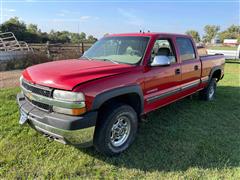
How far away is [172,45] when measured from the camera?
451 cm

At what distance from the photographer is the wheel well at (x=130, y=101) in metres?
3.28

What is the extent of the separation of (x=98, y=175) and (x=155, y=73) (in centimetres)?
187

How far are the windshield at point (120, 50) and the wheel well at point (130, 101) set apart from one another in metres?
0.57

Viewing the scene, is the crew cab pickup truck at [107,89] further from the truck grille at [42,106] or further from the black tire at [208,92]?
the black tire at [208,92]

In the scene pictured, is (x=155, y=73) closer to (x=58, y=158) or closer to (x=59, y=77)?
(x=59, y=77)

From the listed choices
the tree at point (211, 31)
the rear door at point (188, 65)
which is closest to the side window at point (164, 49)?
the rear door at point (188, 65)

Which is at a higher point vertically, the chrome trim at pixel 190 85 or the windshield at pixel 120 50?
the windshield at pixel 120 50

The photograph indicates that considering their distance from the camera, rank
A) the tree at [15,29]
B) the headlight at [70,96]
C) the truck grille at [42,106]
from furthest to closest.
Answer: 1. the tree at [15,29]
2. the truck grille at [42,106]
3. the headlight at [70,96]

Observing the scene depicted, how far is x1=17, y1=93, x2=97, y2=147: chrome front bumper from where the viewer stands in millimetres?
2730

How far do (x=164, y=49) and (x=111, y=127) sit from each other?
6.85 ft

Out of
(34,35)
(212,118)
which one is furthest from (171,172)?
(34,35)

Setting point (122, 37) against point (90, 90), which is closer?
point (90, 90)

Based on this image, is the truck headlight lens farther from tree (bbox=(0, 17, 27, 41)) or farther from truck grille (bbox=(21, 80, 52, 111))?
tree (bbox=(0, 17, 27, 41))

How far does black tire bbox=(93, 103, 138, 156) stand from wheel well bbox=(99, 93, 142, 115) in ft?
0.28
